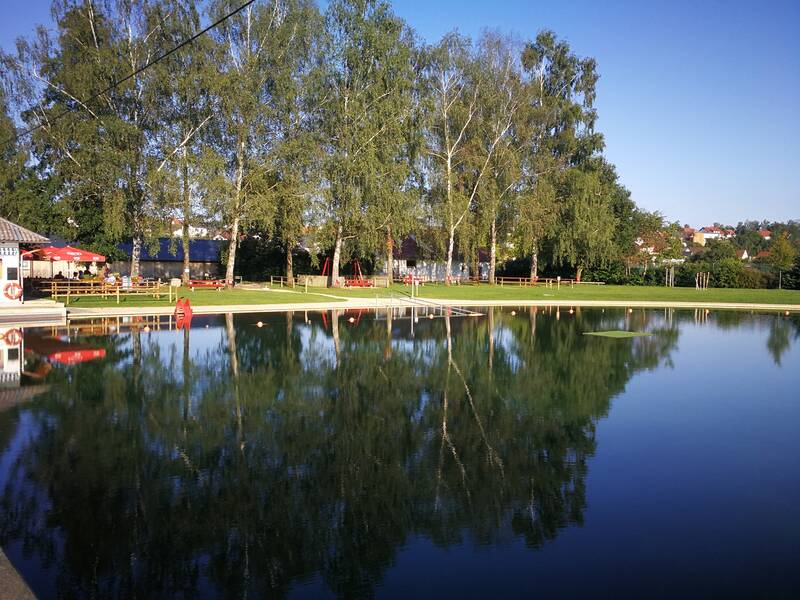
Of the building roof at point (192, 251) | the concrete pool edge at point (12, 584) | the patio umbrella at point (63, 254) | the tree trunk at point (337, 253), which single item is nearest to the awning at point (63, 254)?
the patio umbrella at point (63, 254)

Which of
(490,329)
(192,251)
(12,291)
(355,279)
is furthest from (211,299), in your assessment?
(192,251)

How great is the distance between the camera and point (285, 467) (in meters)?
8.24

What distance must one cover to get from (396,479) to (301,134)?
38305mm

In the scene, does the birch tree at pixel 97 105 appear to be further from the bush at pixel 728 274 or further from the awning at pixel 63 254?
the bush at pixel 728 274

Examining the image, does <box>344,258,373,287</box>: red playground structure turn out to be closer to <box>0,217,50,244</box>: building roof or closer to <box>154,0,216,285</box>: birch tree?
<box>154,0,216,285</box>: birch tree

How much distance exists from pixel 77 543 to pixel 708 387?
12765 mm

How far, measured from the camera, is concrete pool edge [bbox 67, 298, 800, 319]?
1135 inches

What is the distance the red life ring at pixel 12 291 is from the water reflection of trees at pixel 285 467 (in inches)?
593

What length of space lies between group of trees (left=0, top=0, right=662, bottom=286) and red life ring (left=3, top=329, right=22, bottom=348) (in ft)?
58.1

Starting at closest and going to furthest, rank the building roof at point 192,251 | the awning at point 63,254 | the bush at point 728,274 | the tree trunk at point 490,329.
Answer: the tree trunk at point 490,329 < the awning at point 63,254 < the building roof at point 192,251 < the bush at point 728,274

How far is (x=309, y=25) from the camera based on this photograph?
4319 centimetres

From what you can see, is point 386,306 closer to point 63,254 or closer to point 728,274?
point 63,254

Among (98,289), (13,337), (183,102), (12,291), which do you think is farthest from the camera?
(183,102)

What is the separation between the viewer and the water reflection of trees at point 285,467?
598 centimetres
